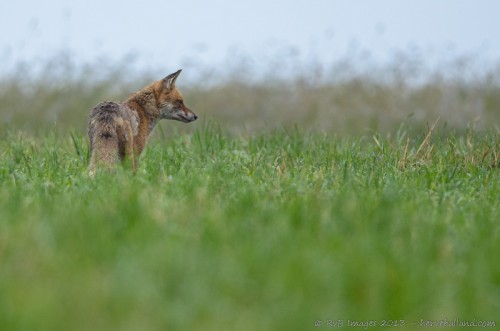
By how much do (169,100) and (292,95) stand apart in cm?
688

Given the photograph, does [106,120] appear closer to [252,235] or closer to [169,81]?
[169,81]

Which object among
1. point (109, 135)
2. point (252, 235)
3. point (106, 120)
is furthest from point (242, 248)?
point (106, 120)

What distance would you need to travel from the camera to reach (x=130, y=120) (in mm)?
8242

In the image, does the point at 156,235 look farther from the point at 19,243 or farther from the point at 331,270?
the point at 331,270

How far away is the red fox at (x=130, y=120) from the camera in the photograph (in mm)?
7363

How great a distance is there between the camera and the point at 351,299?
3.80 m

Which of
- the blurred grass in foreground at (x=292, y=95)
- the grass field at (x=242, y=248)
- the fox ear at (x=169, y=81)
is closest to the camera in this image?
the grass field at (x=242, y=248)

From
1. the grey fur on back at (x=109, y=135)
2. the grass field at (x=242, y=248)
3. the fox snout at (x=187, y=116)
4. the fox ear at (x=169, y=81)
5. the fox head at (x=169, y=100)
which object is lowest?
the grass field at (x=242, y=248)

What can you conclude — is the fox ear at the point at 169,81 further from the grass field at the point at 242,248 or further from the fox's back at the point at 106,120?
the grass field at the point at 242,248

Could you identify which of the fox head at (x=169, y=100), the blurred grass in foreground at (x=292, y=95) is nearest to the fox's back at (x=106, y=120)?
the fox head at (x=169, y=100)

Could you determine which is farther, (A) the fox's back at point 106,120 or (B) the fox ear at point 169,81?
(B) the fox ear at point 169,81

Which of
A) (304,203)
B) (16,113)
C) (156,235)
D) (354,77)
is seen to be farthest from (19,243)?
(354,77)

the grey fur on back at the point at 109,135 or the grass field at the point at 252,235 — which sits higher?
the grey fur on back at the point at 109,135

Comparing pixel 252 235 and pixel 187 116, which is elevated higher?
pixel 187 116
